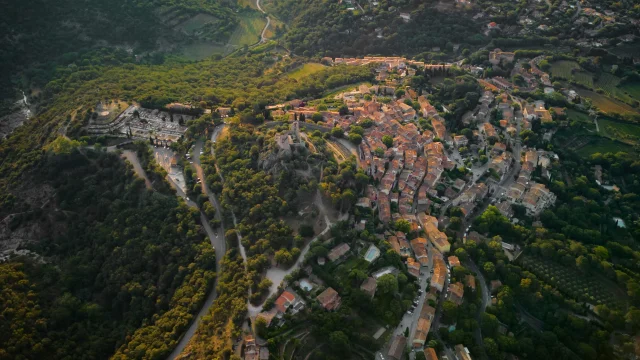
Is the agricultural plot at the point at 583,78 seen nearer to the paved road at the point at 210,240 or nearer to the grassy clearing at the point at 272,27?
the grassy clearing at the point at 272,27

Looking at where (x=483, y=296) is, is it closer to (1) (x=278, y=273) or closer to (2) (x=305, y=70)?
(1) (x=278, y=273)

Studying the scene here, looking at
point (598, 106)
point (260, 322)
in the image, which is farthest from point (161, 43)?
point (598, 106)

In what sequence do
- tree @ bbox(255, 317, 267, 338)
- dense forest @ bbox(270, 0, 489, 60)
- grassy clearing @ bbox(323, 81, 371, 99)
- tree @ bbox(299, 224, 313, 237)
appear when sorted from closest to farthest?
1. tree @ bbox(255, 317, 267, 338)
2. tree @ bbox(299, 224, 313, 237)
3. grassy clearing @ bbox(323, 81, 371, 99)
4. dense forest @ bbox(270, 0, 489, 60)

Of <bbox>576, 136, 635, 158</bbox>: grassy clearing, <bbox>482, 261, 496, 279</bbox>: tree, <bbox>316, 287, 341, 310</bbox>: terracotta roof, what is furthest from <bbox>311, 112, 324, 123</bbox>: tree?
<bbox>576, 136, 635, 158</bbox>: grassy clearing

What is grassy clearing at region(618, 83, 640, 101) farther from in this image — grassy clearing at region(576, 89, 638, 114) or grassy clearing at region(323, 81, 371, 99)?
grassy clearing at region(323, 81, 371, 99)

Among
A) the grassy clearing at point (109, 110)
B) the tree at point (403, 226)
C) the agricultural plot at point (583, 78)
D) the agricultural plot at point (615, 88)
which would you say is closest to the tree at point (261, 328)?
the tree at point (403, 226)

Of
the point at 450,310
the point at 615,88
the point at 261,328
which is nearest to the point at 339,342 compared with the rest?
the point at 261,328
